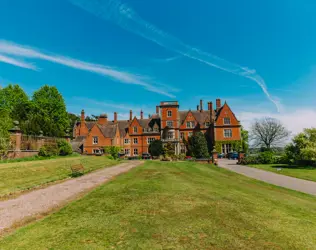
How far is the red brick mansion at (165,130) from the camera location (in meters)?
44.2

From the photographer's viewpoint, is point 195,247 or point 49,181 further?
point 49,181

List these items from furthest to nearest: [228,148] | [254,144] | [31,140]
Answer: [254,144] < [228,148] < [31,140]

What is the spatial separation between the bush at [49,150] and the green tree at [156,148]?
21.2m

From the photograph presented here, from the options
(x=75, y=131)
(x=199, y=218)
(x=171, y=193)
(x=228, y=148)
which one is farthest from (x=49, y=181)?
(x=75, y=131)

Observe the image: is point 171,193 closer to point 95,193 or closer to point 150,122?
point 95,193

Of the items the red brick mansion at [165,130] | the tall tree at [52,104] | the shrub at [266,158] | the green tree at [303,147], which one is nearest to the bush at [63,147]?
the red brick mansion at [165,130]

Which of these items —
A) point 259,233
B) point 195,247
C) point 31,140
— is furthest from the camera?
point 31,140

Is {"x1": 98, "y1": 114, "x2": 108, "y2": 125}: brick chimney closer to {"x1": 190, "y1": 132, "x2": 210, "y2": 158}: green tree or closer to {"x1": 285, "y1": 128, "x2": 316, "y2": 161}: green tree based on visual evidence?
{"x1": 190, "y1": 132, "x2": 210, "y2": 158}: green tree

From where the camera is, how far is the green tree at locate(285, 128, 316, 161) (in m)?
23.3

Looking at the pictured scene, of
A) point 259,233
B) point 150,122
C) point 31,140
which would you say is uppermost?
point 150,122

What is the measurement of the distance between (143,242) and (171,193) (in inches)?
181

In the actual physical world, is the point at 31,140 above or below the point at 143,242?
above

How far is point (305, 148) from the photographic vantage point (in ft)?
78.3

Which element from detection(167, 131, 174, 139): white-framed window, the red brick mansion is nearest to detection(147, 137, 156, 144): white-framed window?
the red brick mansion
